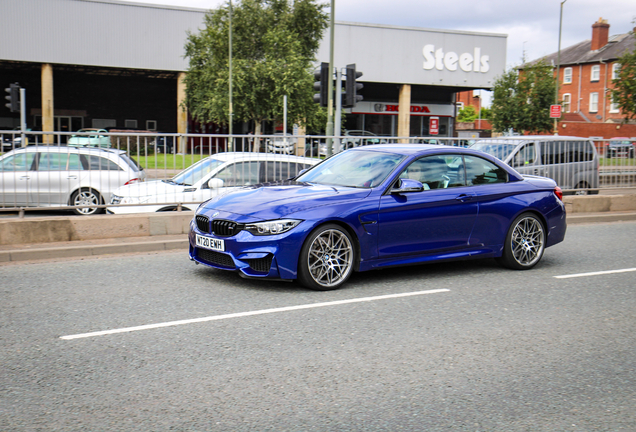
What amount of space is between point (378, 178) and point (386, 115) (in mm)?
49286

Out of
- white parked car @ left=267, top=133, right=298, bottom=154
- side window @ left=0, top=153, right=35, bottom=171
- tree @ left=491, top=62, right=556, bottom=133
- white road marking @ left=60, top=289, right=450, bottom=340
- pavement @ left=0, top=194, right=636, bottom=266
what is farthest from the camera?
tree @ left=491, top=62, right=556, bottom=133

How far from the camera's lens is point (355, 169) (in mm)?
7605

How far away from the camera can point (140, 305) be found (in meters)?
6.12

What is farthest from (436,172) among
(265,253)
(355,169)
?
(265,253)

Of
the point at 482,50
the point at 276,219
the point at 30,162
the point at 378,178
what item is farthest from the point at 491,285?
the point at 482,50

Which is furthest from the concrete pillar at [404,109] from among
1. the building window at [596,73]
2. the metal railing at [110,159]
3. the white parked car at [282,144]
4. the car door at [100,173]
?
the car door at [100,173]

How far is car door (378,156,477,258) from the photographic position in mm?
7035

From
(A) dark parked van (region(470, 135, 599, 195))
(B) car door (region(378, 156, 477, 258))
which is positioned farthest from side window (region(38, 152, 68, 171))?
(A) dark parked van (region(470, 135, 599, 195))

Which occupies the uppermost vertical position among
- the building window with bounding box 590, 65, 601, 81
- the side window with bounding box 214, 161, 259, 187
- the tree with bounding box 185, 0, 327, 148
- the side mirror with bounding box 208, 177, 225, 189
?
the building window with bounding box 590, 65, 601, 81

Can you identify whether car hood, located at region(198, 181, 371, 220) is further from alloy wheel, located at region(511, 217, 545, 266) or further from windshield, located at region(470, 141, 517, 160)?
windshield, located at region(470, 141, 517, 160)

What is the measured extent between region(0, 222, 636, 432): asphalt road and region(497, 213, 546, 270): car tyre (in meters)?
0.41

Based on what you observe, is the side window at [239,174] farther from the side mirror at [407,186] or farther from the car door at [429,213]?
the side mirror at [407,186]

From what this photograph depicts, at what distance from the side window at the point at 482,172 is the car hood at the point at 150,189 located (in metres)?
4.77

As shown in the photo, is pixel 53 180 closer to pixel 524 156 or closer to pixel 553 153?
pixel 524 156
